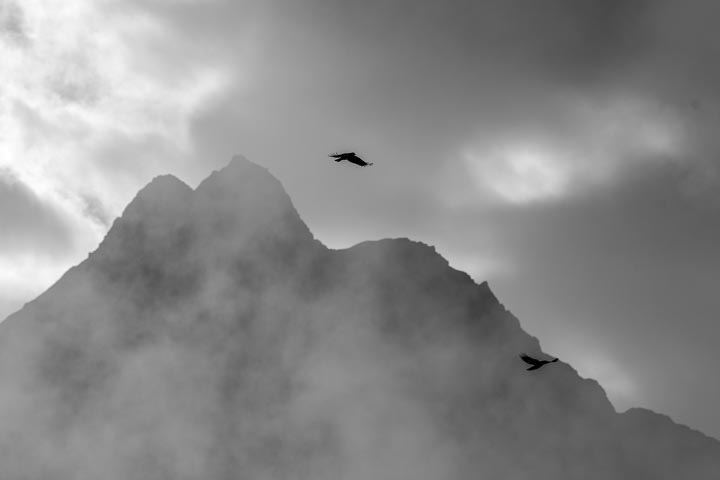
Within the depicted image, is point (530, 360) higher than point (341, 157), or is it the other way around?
point (341, 157)

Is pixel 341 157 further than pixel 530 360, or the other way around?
pixel 530 360

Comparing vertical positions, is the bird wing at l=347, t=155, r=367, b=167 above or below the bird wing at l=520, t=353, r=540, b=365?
above

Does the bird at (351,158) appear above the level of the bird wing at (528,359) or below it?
above

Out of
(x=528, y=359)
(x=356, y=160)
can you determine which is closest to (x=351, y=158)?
(x=356, y=160)

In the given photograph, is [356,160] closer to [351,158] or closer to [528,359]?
[351,158]

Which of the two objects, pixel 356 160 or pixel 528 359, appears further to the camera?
pixel 528 359

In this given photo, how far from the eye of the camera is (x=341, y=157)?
2175 inches

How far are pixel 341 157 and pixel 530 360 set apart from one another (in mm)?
22621

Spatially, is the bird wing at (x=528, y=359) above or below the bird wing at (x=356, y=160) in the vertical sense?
below

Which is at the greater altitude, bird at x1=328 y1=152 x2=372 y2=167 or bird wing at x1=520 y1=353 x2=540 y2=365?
bird at x1=328 y1=152 x2=372 y2=167

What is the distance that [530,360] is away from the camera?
66.9m
